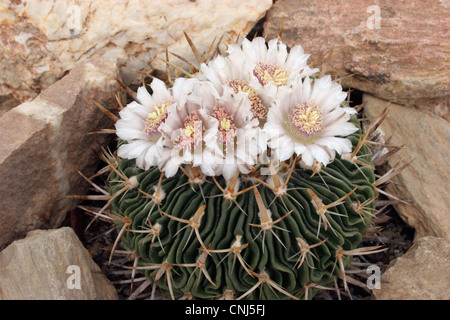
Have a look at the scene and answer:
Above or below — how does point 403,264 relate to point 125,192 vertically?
below

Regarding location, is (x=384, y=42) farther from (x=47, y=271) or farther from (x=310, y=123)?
(x=47, y=271)

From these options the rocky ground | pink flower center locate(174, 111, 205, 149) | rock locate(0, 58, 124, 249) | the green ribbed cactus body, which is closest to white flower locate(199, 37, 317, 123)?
pink flower center locate(174, 111, 205, 149)

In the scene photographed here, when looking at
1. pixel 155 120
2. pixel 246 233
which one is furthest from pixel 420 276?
pixel 155 120

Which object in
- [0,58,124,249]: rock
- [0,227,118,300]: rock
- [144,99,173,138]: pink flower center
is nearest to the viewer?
[144,99,173,138]: pink flower center

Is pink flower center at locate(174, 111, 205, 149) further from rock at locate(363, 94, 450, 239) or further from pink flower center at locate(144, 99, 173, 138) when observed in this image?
rock at locate(363, 94, 450, 239)

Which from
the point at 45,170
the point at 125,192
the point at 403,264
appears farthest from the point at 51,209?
the point at 403,264

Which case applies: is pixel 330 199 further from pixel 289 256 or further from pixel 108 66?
pixel 108 66

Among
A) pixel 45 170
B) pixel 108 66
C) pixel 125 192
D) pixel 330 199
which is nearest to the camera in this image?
pixel 330 199
